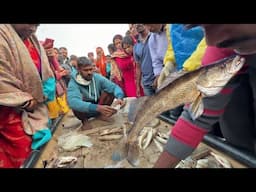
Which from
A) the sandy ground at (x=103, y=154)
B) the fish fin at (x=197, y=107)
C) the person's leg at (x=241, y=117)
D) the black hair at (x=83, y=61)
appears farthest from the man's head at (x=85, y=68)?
the fish fin at (x=197, y=107)

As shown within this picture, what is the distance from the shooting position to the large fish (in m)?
1.15

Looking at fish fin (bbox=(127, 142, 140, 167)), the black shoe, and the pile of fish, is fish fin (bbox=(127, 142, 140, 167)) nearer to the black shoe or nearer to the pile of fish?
the pile of fish

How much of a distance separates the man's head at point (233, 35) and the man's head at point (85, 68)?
10.4 feet

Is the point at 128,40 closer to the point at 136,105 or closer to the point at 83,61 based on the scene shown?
the point at 83,61

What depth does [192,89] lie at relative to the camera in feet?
4.17

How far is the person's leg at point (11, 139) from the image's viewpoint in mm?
1942

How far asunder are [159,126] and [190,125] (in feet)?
7.00

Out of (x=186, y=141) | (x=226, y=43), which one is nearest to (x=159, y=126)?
(x=186, y=141)

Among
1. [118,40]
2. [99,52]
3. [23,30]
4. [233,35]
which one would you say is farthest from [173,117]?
[99,52]

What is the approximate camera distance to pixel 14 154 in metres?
2.00

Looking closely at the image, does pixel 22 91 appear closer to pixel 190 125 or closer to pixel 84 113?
pixel 190 125

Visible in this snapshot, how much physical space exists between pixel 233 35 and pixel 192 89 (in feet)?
1.20

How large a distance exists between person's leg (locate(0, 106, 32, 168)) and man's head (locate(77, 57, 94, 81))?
2.17m

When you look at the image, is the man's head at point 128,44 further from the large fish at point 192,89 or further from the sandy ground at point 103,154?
the large fish at point 192,89
